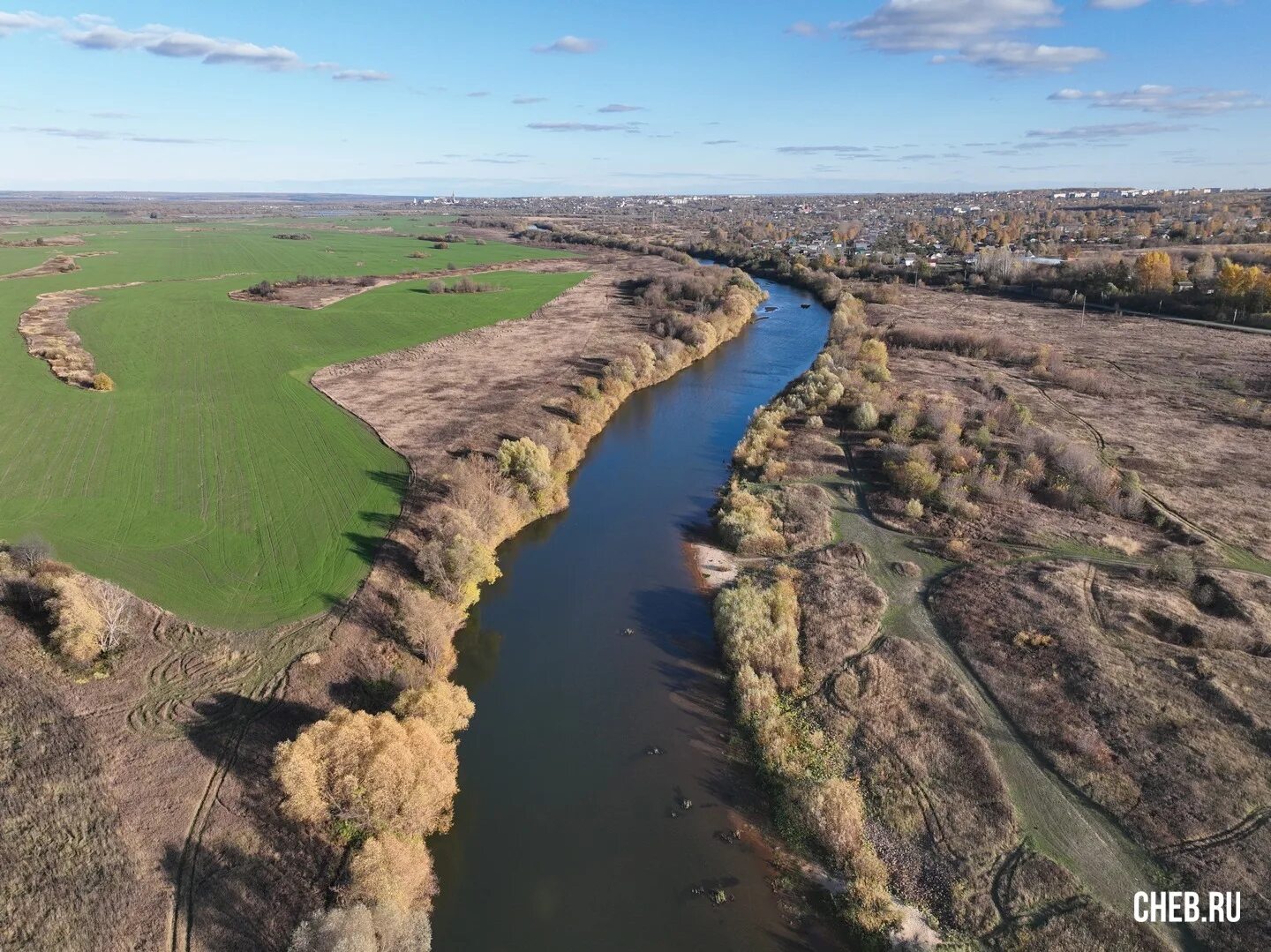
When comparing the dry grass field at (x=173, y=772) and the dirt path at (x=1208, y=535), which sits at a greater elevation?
the dirt path at (x=1208, y=535)

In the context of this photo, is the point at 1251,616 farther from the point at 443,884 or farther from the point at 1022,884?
the point at 443,884

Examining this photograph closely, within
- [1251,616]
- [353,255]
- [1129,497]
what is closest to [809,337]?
[1129,497]

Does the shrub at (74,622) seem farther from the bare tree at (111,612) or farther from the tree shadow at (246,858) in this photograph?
the tree shadow at (246,858)

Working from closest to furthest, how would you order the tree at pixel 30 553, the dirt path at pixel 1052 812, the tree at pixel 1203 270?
the dirt path at pixel 1052 812
the tree at pixel 30 553
the tree at pixel 1203 270

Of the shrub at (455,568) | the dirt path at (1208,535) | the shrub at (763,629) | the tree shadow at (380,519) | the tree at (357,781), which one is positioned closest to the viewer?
the tree at (357,781)

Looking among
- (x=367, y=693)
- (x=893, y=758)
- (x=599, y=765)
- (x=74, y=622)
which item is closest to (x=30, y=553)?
(x=74, y=622)

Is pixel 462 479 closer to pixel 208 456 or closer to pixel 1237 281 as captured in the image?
pixel 208 456

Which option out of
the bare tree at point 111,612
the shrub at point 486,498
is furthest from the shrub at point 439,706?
the bare tree at point 111,612
